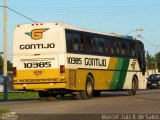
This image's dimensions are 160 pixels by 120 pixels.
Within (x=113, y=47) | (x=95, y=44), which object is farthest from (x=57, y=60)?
(x=113, y=47)

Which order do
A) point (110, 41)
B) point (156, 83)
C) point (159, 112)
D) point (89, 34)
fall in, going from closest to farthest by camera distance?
point (159, 112) → point (89, 34) → point (110, 41) → point (156, 83)

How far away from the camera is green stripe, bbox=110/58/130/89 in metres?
31.4

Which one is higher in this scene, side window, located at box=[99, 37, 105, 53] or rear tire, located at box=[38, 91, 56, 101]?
side window, located at box=[99, 37, 105, 53]

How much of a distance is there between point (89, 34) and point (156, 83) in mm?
28041

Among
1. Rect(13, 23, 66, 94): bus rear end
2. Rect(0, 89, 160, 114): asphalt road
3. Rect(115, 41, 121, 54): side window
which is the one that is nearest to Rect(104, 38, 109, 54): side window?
Rect(115, 41, 121, 54): side window

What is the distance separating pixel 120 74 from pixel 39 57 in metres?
7.28

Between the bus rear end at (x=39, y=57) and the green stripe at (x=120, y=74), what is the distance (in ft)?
20.4

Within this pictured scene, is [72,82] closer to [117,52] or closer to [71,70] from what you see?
[71,70]

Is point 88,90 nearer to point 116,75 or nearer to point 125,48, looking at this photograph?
point 116,75

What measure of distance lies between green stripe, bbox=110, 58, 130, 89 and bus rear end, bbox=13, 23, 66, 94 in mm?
6226


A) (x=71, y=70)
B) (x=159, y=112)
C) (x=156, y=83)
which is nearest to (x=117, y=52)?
(x=71, y=70)

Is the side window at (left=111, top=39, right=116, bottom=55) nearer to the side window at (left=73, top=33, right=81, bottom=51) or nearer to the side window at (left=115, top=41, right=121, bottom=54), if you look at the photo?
the side window at (left=115, top=41, right=121, bottom=54)

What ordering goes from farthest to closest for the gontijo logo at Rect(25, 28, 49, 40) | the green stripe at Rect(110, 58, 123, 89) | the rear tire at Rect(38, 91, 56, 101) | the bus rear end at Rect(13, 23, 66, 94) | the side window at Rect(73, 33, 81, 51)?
the green stripe at Rect(110, 58, 123, 89) < the rear tire at Rect(38, 91, 56, 101) < the side window at Rect(73, 33, 81, 51) < the gontijo logo at Rect(25, 28, 49, 40) < the bus rear end at Rect(13, 23, 66, 94)

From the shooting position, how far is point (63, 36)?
25.8 m
